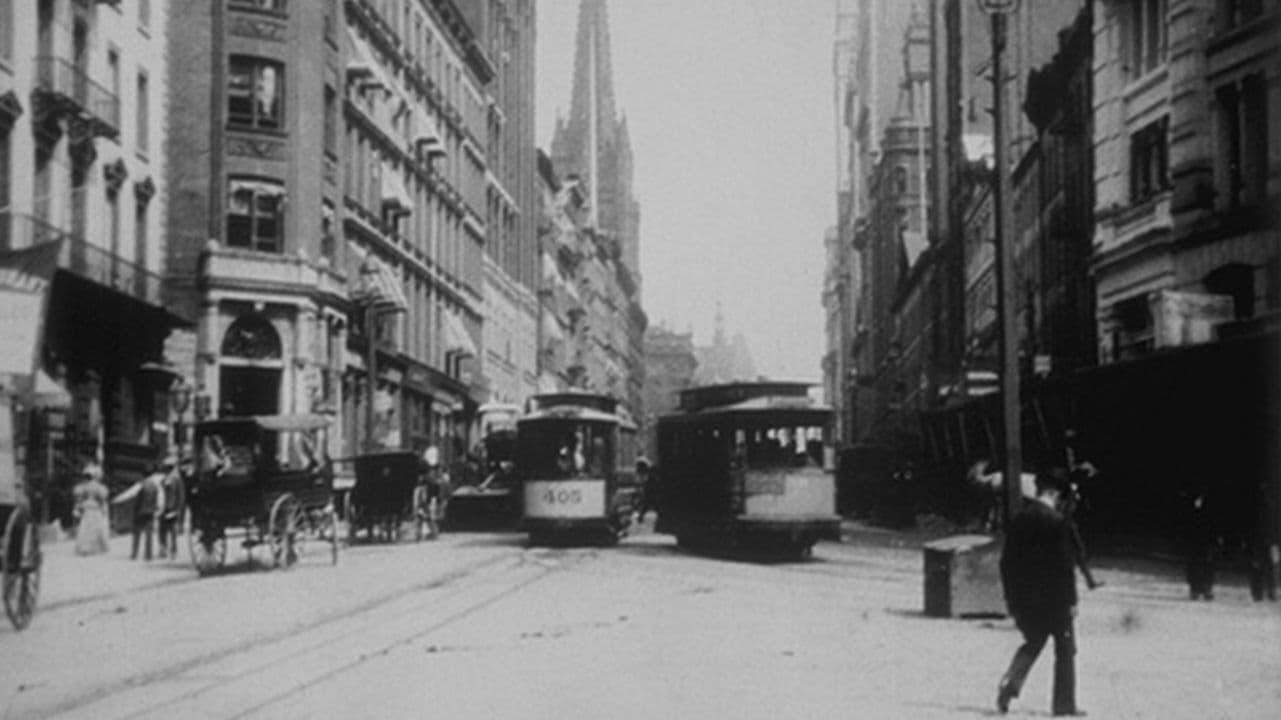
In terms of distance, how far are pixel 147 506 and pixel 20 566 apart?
1416 centimetres

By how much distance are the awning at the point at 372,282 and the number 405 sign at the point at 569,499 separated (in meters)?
9.74

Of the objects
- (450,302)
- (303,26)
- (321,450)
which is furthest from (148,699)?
(450,302)

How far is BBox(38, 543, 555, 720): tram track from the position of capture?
1138cm

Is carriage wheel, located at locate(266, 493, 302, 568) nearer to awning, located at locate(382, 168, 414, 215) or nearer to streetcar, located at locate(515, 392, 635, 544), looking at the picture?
streetcar, located at locate(515, 392, 635, 544)

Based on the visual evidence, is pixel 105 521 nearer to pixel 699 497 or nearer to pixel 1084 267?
pixel 699 497

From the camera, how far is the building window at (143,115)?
20506mm

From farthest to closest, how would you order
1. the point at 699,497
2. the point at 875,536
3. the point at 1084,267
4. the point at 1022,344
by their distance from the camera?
the point at 1022,344 < the point at 875,536 < the point at 1084,267 < the point at 699,497

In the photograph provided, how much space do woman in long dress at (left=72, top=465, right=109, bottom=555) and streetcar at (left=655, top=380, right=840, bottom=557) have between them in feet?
32.9

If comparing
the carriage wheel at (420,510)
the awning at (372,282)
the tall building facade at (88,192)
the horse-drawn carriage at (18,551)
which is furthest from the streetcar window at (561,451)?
the horse-drawn carriage at (18,551)

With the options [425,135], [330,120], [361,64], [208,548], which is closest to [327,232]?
[330,120]

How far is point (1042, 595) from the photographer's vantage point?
35.0 ft

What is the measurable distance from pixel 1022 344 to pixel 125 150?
101 ft

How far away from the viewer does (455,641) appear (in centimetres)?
1523

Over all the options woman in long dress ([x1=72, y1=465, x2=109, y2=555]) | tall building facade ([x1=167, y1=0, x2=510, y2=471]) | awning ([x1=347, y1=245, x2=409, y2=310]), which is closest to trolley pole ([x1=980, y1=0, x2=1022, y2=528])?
woman in long dress ([x1=72, y1=465, x2=109, y2=555])
